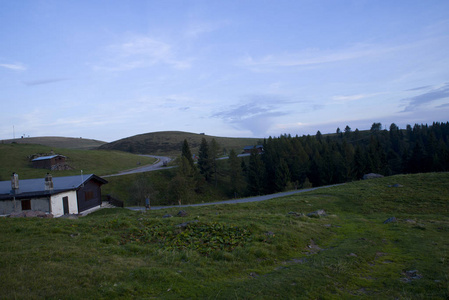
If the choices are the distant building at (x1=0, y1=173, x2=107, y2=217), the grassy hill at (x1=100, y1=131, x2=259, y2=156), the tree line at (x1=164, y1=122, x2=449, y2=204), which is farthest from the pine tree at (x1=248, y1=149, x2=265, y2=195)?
the grassy hill at (x1=100, y1=131, x2=259, y2=156)

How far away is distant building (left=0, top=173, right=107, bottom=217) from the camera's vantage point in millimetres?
26578

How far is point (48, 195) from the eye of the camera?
2675cm

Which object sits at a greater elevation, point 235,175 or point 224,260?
point 224,260

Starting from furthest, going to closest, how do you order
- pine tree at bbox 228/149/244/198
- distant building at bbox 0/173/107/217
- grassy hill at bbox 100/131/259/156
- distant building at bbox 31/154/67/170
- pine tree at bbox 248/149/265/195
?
grassy hill at bbox 100/131/259/156, pine tree at bbox 228/149/244/198, pine tree at bbox 248/149/265/195, distant building at bbox 31/154/67/170, distant building at bbox 0/173/107/217

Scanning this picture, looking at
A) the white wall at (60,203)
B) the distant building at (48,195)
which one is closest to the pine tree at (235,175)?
the distant building at (48,195)

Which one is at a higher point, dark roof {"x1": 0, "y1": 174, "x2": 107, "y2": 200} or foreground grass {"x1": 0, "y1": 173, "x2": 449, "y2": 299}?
dark roof {"x1": 0, "y1": 174, "x2": 107, "y2": 200}

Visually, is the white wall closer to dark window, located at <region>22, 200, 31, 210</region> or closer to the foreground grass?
dark window, located at <region>22, 200, 31, 210</region>

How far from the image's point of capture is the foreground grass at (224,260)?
6.69 m

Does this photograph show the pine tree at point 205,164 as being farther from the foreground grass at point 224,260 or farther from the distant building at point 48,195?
the foreground grass at point 224,260

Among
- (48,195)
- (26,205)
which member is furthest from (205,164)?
(26,205)

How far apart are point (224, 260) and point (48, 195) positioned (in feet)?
82.4

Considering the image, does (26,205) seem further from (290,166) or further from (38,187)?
(290,166)

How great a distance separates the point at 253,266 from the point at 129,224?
7.64 metres

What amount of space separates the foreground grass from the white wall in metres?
15.9
